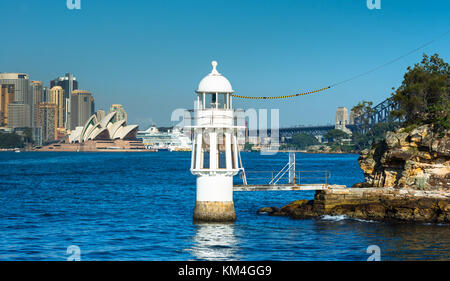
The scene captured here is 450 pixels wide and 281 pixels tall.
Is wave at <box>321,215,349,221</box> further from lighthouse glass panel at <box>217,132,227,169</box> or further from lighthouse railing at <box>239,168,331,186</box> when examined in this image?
lighthouse glass panel at <box>217,132,227,169</box>

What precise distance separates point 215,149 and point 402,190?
10295mm

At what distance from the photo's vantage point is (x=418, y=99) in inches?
1439

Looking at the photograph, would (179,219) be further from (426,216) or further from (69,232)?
(426,216)

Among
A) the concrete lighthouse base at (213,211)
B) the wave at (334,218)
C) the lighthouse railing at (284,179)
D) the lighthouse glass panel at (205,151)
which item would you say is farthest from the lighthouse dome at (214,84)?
the wave at (334,218)

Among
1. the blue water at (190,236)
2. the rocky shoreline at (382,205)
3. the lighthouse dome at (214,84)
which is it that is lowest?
the blue water at (190,236)

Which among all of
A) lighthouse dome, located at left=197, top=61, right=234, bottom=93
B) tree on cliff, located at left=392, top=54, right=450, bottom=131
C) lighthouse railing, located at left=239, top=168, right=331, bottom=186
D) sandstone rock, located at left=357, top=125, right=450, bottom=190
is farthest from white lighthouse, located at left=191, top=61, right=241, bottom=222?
tree on cliff, located at left=392, top=54, right=450, bottom=131

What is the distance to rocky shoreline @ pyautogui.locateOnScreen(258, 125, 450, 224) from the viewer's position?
27406 mm

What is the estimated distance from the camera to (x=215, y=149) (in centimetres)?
2400

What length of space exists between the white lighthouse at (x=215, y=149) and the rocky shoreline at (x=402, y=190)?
6081mm

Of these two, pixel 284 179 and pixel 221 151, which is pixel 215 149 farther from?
pixel 284 179

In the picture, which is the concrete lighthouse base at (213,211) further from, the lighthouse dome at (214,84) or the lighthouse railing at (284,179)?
the lighthouse railing at (284,179)

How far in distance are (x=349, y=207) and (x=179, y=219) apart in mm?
8755

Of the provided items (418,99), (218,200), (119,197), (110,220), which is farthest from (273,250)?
(119,197)

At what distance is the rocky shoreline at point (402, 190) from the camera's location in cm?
2741
